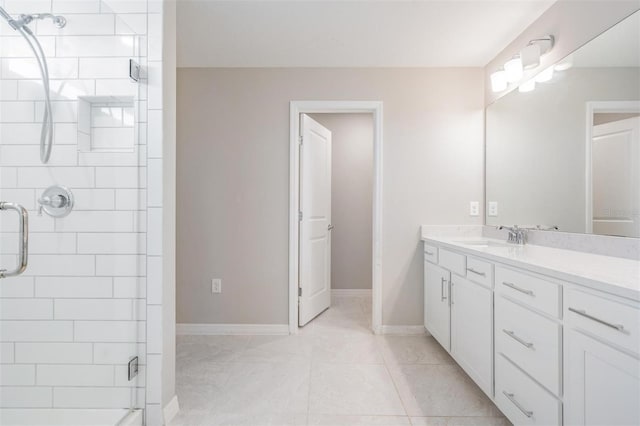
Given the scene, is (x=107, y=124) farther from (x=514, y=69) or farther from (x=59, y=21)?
(x=514, y=69)

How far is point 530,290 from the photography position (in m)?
1.28

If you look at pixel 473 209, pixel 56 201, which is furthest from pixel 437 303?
pixel 56 201

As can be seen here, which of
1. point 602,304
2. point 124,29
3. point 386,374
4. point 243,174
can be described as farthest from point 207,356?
point 602,304

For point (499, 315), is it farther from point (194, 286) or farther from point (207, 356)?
point (194, 286)

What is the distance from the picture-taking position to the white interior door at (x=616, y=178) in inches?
53.5

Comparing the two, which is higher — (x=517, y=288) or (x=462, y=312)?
(x=517, y=288)

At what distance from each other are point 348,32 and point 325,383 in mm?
2331

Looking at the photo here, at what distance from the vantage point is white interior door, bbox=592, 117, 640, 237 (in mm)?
1358

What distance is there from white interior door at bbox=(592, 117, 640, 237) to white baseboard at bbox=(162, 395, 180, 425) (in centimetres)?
236

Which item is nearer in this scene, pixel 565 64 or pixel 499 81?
pixel 565 64

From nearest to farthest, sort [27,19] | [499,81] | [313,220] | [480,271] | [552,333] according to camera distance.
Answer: [552,333], [27,19], [480,271], [499,81], [313,220]

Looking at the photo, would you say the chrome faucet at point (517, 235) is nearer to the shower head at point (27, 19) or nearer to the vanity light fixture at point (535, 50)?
the vanity light fixture at point (535, 50)

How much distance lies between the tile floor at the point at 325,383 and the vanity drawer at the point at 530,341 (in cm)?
46

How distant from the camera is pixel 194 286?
2.67 metres
